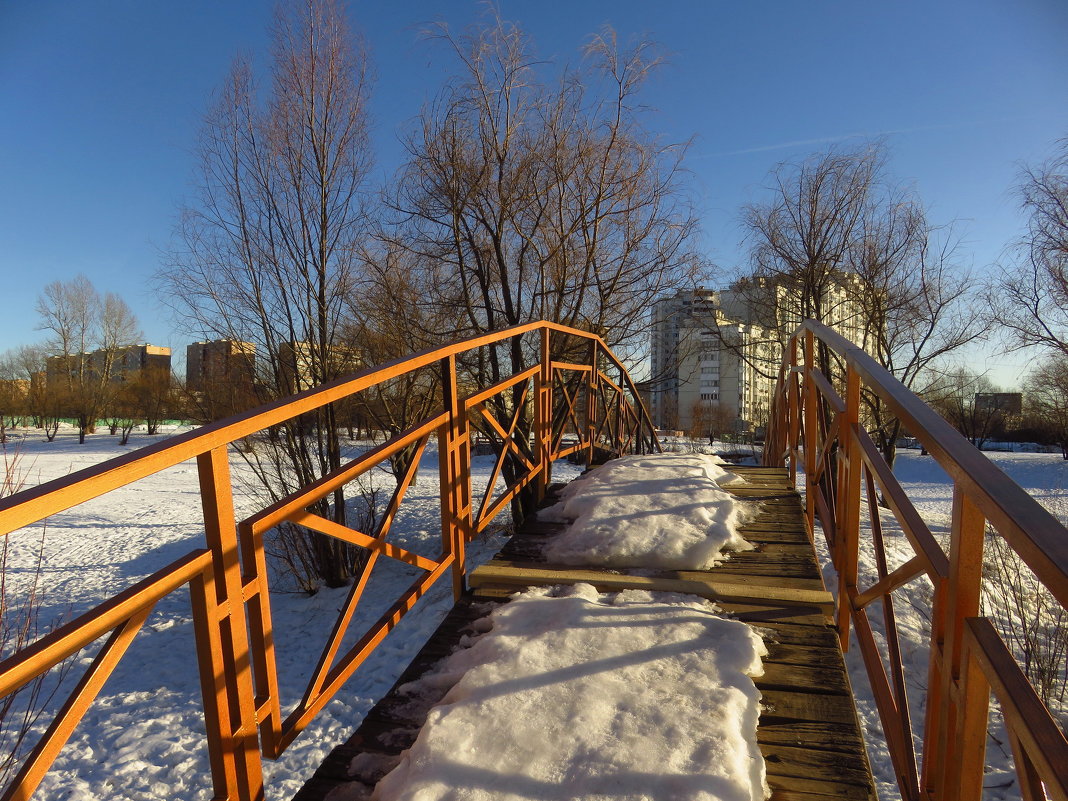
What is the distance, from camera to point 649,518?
289 cm

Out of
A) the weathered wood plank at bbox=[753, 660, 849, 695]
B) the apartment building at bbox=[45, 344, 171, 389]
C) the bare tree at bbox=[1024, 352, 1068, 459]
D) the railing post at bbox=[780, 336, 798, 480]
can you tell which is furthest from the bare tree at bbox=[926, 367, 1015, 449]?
the apartment building at bbox=[45, 344, 171, 389]

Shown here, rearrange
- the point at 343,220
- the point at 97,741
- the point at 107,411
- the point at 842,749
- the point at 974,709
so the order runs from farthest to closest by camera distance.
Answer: the point at 107,411, the point at 343,220, the point at 97,741, the point at 842,749, the point at 974,709

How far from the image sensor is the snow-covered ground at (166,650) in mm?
4922

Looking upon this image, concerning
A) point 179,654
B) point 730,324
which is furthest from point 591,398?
point 730,324

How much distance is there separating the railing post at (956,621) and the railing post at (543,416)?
2962 millimetres

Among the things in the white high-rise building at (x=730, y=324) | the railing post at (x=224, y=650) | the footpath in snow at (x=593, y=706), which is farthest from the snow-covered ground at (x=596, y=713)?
the white high-rise building at (x=730, y=324)

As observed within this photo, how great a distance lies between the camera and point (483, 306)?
30.3 feet

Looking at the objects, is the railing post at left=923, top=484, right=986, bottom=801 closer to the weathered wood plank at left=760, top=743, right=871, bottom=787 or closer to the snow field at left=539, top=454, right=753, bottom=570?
the weathered wood plank at left=760, top=743, right=871, bottom=787

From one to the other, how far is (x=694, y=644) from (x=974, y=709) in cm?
91

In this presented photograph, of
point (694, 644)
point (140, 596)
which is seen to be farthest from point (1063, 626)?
point (140, 596)

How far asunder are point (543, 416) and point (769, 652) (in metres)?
2.46

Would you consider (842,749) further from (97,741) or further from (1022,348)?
(1022,348)

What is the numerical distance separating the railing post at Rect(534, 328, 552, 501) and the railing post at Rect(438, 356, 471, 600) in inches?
54.3

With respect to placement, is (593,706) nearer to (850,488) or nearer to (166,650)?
(850,488)
